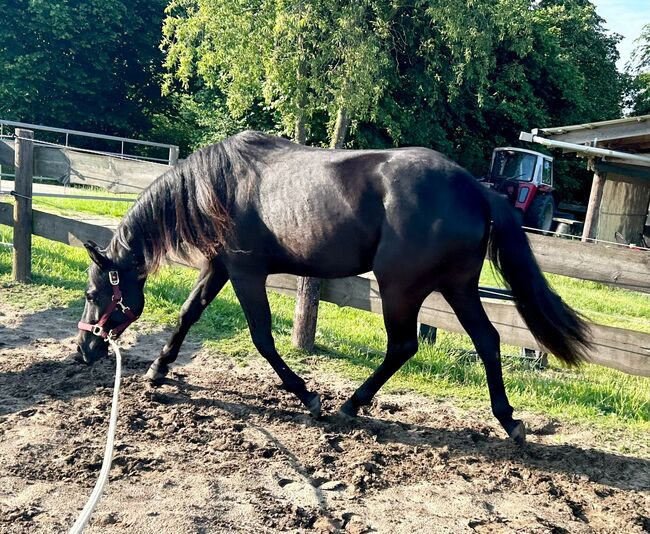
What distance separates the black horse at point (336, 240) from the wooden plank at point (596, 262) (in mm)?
786

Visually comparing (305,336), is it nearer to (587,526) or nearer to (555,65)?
(587,526)

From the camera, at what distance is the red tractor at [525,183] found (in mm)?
18000

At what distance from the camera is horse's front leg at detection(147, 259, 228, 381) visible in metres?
4.14

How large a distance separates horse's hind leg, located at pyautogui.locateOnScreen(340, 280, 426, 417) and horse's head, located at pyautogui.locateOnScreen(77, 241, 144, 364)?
5.26ft

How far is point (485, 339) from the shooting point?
3.57 m

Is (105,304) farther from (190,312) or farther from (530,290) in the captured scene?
(530,290)

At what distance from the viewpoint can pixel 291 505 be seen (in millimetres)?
2619

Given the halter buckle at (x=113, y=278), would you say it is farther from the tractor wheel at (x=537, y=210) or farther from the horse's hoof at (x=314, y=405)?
the tractor wheel at (x=537, y=210)

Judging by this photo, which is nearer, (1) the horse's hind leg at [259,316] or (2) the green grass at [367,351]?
(1) the horse's hind leg at [259,316]

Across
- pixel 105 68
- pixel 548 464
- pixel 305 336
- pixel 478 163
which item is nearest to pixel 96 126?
pixel 105 68

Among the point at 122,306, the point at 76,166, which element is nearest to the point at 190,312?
the point at 122,306

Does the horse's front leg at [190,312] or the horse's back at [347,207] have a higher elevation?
the horse's back at [347,207]

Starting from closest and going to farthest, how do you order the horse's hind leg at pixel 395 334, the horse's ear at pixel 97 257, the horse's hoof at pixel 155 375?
the horse's hind leg at pixel 395 334 → the horse's ear at pixel 97 257 → the horse's hoof at pixel 155 375

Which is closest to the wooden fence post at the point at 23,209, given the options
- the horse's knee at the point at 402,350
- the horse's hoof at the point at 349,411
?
the horse's hoof at the point at 349,411
